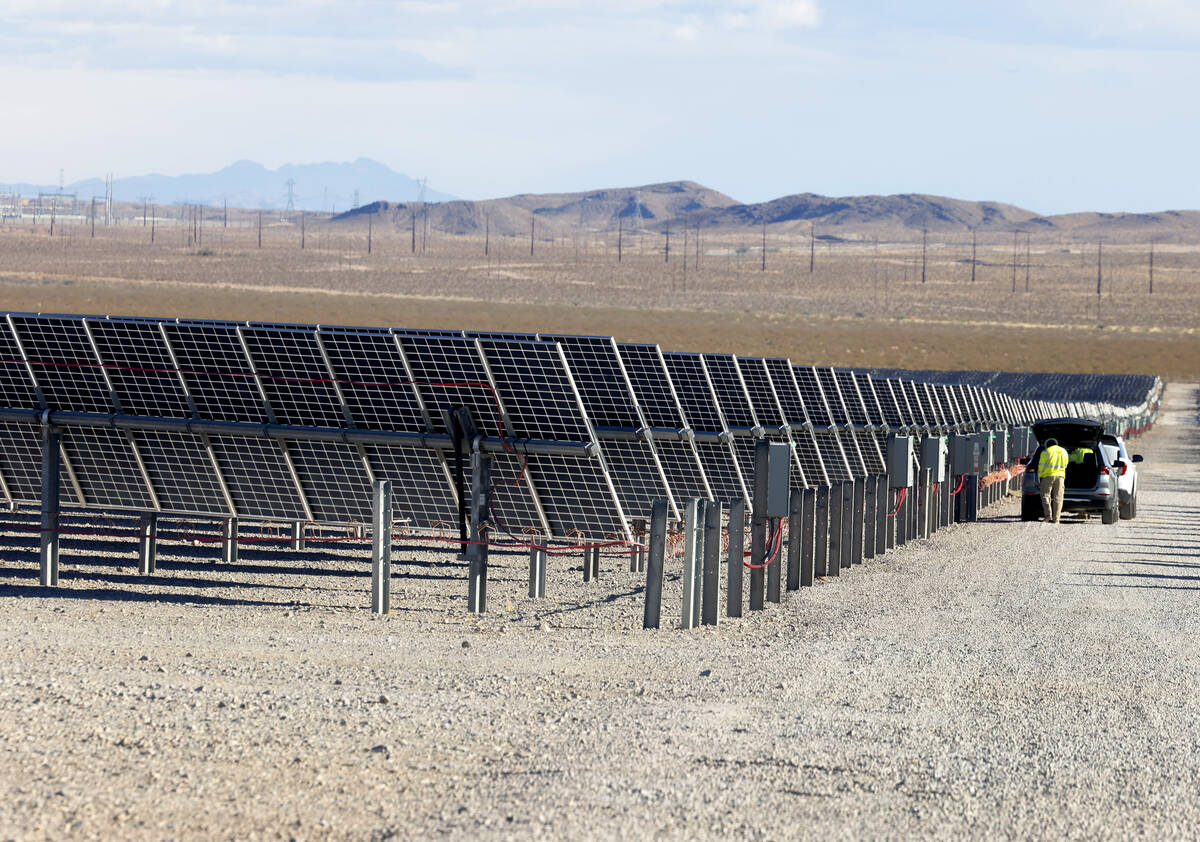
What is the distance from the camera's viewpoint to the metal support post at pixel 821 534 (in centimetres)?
1736

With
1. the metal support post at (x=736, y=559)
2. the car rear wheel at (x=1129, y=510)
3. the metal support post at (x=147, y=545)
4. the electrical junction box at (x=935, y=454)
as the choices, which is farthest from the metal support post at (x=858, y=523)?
the car rear wheel at (x=1129, y=510)

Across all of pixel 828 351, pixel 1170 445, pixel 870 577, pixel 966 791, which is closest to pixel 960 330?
pixel 828 351

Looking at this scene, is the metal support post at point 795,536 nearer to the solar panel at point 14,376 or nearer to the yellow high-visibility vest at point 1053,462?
the solar panel at point 14,376

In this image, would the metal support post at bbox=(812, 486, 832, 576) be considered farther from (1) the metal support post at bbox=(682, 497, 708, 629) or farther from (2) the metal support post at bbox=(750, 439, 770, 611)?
(1) the metal support post at bbox=(682, 497, 708, 629)

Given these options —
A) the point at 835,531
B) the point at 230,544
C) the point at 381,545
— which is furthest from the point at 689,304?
the point at 381,545

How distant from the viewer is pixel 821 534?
17.4 meters

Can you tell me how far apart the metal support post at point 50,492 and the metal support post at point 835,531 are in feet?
26.7

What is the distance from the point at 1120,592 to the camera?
1738 cm

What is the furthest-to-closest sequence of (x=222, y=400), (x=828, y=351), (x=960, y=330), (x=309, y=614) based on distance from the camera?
(x=960, y=330) < (x=828, y=351) < (x=222, y=400) < (x=309, y=614)

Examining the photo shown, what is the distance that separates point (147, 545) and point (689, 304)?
5431 inches

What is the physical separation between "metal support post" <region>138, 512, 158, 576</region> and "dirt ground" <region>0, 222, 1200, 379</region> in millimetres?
93286

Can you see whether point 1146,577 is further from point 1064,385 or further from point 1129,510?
point 1064,385

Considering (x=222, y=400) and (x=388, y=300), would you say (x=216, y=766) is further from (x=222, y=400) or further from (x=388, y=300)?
(x=388, y=300)

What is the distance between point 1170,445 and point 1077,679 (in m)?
48.4
